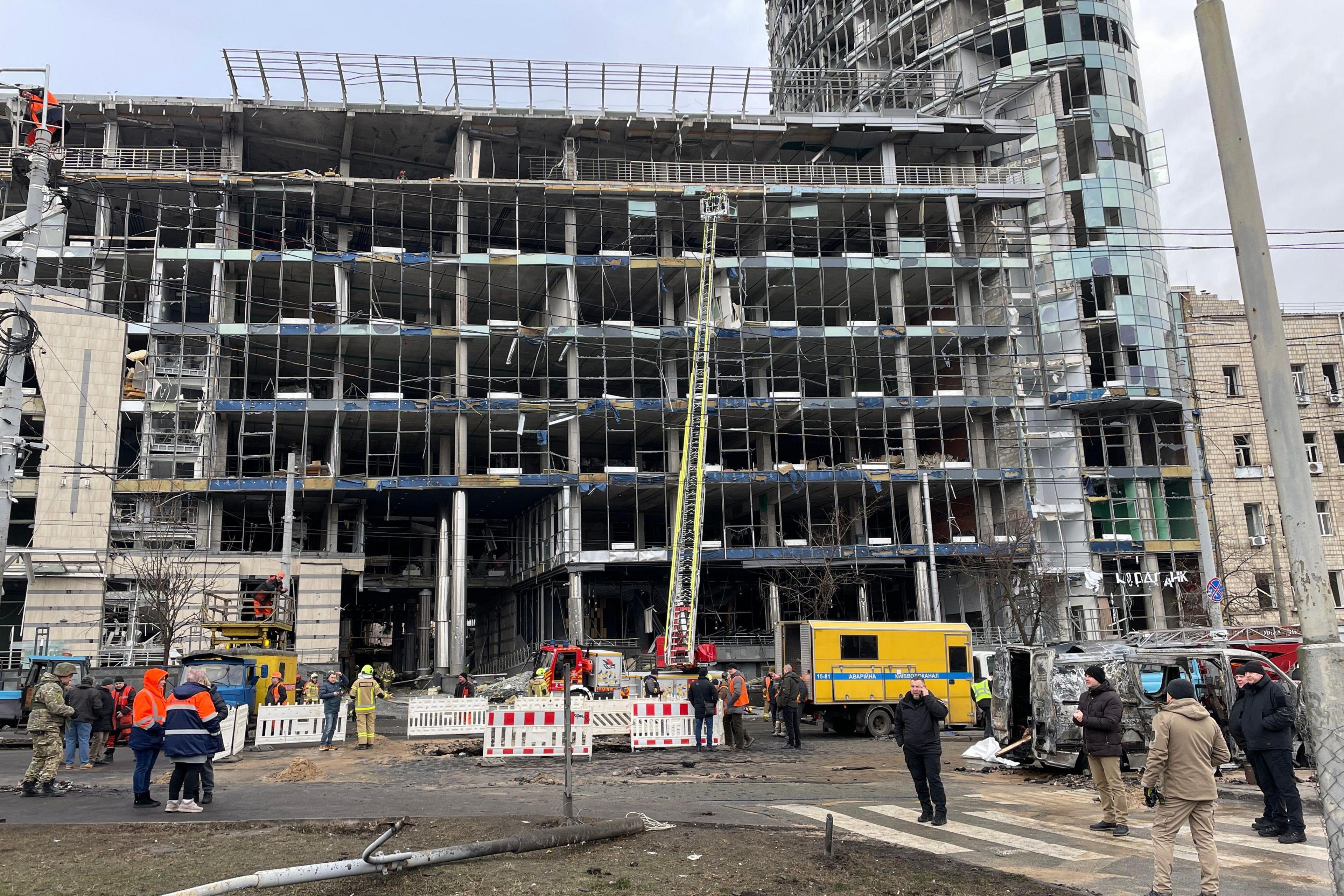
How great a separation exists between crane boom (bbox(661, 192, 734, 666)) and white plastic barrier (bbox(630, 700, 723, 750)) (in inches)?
270

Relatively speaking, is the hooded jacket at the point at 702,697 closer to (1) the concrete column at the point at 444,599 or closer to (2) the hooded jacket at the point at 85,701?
(2) the hooded jacket at the point at 85,701

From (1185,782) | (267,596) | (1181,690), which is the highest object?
(267,596)

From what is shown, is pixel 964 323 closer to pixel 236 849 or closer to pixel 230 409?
pixel 230 409

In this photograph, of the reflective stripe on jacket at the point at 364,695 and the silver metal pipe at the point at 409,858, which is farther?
the reflective stripe on jacket at the point at 364,695

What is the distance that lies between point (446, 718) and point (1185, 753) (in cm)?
1993

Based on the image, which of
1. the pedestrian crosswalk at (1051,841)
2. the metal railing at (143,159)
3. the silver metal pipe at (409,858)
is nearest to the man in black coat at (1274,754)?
the pedestrian crosswalk at (1051,841)

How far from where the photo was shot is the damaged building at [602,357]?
4319cm

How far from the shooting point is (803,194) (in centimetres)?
4906

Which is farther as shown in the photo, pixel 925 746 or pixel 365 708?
pixel 365 708

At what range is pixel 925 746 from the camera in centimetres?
1097

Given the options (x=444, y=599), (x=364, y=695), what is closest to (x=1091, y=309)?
(x=444, y=599)

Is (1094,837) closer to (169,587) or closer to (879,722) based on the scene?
(879,722)

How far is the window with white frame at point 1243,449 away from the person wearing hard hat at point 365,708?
4680 centimetres

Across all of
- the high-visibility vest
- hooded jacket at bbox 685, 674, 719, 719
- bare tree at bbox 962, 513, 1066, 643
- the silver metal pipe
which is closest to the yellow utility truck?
the high-visibility vest
